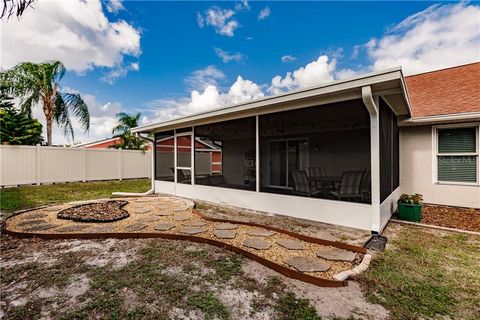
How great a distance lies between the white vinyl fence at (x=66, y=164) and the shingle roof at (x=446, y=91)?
14.6 metres

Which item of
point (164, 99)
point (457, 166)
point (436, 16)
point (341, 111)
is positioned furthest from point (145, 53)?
point (457, 166)

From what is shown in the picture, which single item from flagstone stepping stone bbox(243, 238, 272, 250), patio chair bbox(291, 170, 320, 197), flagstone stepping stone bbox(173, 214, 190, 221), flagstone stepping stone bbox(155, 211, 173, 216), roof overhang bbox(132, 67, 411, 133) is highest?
roof overhang bbox(132, 67, 411, 133)

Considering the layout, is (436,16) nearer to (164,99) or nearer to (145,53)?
(145,53)

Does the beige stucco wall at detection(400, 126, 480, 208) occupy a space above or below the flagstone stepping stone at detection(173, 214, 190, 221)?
above

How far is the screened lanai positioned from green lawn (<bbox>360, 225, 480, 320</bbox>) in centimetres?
80

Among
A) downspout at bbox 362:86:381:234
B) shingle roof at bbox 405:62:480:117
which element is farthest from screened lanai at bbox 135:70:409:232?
shingle roof at bbox 405:62:480:117

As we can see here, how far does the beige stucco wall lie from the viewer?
6336 millimetres

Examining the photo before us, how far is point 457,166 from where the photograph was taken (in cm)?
637

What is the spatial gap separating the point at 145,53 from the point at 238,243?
1142 centimetres

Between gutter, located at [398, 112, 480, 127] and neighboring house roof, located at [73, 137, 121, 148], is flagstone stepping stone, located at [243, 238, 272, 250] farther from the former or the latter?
neighboring house roof, located at [73, 137, 121, 148]

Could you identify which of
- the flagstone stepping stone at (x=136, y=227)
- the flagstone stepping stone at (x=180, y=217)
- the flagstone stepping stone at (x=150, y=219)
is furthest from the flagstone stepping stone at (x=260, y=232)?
the flagstone stepping stone at (x=150, y=219)

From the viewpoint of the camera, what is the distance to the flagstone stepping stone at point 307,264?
2949mm

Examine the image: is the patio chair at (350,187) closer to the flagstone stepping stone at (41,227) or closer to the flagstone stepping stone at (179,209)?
the flagstone stepping stone at (179,209)

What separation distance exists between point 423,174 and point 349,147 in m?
2.20
